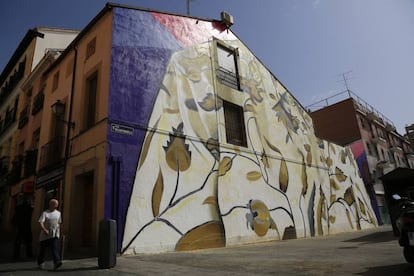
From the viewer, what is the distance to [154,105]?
972 centimetres

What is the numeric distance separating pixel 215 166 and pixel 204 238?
264cm

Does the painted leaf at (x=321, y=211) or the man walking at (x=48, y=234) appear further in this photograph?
the painted leaf at (x=321, y=211)

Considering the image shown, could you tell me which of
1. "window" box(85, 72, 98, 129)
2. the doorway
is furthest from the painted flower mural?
"window" box(85, 72, 98, 129)

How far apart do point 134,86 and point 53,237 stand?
5300 millimetres

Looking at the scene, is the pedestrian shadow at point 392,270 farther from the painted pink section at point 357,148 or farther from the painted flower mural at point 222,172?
the painted pink section at point 357,148

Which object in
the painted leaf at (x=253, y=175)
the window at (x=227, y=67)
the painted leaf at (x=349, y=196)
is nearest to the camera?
the painted leaf at (x=253, y=175)

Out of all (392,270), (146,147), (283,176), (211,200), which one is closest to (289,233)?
(283,176)

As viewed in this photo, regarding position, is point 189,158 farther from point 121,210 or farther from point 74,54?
point 74,54

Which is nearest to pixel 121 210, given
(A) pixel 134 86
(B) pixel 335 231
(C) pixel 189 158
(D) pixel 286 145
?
(C) pixel 189 158

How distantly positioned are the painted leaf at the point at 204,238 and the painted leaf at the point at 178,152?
6.90 feet

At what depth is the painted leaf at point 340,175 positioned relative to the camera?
60.0 ft

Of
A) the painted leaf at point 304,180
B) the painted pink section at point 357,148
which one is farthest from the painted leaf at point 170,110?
the painted pink section at point 357,148

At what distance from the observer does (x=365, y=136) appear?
25844 millimetres

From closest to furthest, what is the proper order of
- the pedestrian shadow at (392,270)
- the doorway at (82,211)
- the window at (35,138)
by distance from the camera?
the pedestrian shadow at (392,270) < the doorway at (82,211) < the window at (35,138)
